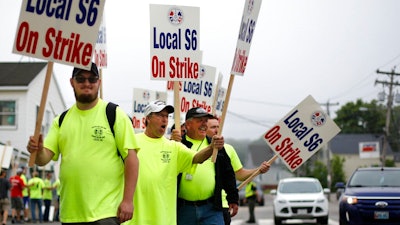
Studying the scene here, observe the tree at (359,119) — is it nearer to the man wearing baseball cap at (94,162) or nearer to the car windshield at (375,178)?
the car windshield at (375,178)

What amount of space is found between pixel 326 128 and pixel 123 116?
504 centimetres

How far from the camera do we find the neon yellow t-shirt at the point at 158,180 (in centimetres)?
759

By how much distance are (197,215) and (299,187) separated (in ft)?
60.6

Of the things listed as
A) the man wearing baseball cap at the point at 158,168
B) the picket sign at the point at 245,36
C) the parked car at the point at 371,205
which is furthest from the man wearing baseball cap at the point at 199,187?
the parked car at the point at 371,205

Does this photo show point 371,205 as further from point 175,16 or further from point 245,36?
point 245,36

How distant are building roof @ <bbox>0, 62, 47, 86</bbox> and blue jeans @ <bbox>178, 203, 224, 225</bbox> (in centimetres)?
3622

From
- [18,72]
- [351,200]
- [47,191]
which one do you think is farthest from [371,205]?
[18,72]

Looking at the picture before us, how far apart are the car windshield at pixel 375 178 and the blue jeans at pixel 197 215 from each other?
10.6 m

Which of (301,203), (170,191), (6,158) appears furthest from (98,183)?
(301,203)

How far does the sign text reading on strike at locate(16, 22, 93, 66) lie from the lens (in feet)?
19.5

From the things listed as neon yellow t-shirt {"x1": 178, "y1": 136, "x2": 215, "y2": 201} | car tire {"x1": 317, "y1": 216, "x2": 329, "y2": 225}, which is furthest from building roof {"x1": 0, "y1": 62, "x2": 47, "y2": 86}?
neon yellow t-shirt {"x1": 178, "y1": 136, "x2": 215, "y2": 201}

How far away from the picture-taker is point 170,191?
773cm

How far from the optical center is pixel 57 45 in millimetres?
6070

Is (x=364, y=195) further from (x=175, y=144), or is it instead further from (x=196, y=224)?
(x=175, y=144)
